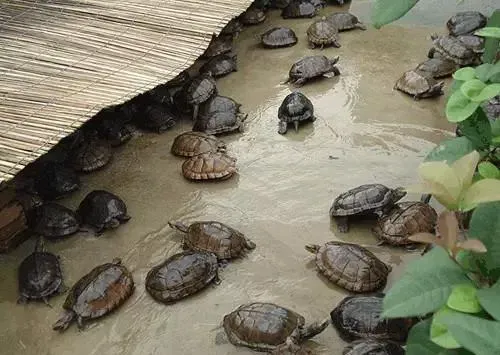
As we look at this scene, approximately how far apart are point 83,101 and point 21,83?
49cm

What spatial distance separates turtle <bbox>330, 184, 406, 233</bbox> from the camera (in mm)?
3639

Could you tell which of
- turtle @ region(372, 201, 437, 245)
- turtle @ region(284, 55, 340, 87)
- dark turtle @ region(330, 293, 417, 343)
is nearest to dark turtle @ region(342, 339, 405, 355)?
dark turtle @ region(330, 293, 417, 343)

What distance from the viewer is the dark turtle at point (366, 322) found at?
2850 millimetres

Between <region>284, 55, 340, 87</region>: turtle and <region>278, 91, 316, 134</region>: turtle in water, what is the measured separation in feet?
1.93

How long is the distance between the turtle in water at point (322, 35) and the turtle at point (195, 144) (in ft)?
6.34

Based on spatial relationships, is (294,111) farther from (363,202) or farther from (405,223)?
(405,223)

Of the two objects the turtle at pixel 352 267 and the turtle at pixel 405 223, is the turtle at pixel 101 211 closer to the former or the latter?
the turtle at pixel 352 267

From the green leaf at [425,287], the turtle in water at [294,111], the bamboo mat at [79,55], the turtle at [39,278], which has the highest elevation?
the green leaf at [425,287]

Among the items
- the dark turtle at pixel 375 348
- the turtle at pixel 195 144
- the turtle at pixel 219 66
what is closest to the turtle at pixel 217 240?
the turtle at pixel 195 144

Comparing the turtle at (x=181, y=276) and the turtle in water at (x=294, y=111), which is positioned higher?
the turtle in water at (x=294, y=111)

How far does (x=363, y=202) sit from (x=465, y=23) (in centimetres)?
320

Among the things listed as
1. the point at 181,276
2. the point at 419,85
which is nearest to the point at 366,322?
the point at 181,276

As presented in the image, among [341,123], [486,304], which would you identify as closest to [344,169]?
[341,123]

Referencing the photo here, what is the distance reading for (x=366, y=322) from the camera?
9.41 ft
